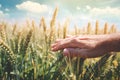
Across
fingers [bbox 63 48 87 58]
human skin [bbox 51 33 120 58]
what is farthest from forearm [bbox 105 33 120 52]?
Answer: fingers [bbox 63 48 87 58]

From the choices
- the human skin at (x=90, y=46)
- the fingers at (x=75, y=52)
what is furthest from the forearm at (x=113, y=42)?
the fingers at (x=75, y=52)

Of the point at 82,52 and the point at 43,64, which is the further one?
the point at 43,64

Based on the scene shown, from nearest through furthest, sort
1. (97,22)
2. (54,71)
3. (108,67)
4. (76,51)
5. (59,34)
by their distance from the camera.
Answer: (76,51)
(54,71)
(108,67)
(59,34)
(97,22)

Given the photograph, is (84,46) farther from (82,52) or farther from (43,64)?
(43,64)

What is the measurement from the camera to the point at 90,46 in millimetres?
1585

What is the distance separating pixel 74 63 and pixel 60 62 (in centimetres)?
11

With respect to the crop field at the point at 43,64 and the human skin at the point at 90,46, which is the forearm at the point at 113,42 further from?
the crop field at the point at 43,64

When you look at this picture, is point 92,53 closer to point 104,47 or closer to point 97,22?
point 104,47

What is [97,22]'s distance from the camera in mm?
2279

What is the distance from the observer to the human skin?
1.56 metres

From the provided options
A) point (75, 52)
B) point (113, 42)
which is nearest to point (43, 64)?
point (75, 52)

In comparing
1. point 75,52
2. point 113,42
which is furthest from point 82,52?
point 113,42

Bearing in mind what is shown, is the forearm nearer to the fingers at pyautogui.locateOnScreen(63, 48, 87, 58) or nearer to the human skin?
the human skin

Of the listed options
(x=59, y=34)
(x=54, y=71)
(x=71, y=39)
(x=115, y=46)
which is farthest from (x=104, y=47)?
(x=59, y=34)
